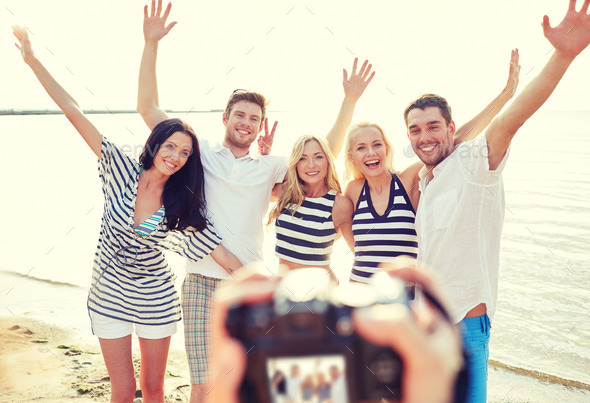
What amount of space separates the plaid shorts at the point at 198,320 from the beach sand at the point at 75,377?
0.98 m

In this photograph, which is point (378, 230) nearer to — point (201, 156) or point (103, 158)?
point (201, 156)

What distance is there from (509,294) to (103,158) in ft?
Result: 20.5

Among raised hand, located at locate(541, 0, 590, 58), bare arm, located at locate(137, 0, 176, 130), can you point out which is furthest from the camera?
bare arm, located at locate(137, 0, 176, 130)

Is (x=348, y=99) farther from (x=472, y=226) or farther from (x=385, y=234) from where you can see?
(x=472, y=226)

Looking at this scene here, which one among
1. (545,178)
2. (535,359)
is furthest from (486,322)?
(545,178)

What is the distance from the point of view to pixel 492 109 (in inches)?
115

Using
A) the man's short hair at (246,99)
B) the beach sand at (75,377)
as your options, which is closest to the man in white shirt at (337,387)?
the man's short hair at (246,99)

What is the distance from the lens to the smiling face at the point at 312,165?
10.7ft

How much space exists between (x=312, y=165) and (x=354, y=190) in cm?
38

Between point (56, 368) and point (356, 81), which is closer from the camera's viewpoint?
point (356, 81)

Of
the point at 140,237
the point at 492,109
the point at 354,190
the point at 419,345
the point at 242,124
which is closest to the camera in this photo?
the point at 419,345

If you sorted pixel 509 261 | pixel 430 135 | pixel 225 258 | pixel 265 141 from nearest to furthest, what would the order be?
1. pixel 430 135
2. pixel 225 258
3. pixel 265 141
4. pixel 509 261

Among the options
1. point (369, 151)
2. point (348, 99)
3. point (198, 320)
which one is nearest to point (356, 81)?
point (348, 99)

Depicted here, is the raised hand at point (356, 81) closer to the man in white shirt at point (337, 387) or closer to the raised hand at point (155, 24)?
the raised hand at point (155, 24)
